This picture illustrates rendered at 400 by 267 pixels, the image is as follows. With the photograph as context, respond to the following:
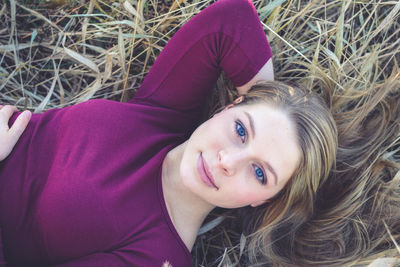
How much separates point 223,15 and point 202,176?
0.81 metres

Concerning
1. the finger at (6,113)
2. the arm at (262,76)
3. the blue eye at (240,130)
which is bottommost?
the blue eye at (240,130)

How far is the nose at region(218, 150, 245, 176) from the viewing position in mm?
1681

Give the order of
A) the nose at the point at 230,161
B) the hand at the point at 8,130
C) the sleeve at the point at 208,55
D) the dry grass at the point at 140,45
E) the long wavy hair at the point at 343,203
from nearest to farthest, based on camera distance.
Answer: the nose at the point at 230,161 < the hand at the point at 8,130 < the sleeve at the point at 208,55 < the long wavy hair at the point at 343,203 < the dry grass at the point at 140,45

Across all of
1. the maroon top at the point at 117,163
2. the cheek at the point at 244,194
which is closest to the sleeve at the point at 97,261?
the maroon top at the point at 117,163

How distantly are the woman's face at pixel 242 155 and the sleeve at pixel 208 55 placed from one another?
32cm

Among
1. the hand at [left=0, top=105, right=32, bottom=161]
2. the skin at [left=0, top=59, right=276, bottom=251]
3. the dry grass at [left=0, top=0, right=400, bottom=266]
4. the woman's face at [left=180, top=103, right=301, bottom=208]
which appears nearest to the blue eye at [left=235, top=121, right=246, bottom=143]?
the woman's face at [left=180, top=103, right=301, bottom=208]

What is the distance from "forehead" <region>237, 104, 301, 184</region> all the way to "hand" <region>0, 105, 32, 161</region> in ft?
3.35

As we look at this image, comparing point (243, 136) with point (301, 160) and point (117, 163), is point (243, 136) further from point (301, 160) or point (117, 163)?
point (117, 163)

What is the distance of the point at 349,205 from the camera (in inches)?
85.1

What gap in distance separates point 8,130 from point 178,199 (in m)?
0.87

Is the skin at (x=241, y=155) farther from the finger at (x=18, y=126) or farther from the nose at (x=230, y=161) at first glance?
the finger at (x=18, y=126)

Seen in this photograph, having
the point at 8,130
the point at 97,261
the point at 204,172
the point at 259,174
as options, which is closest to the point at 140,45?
the point at 8,130

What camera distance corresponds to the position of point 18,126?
73.3 inches

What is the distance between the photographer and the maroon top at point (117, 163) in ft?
5.75
